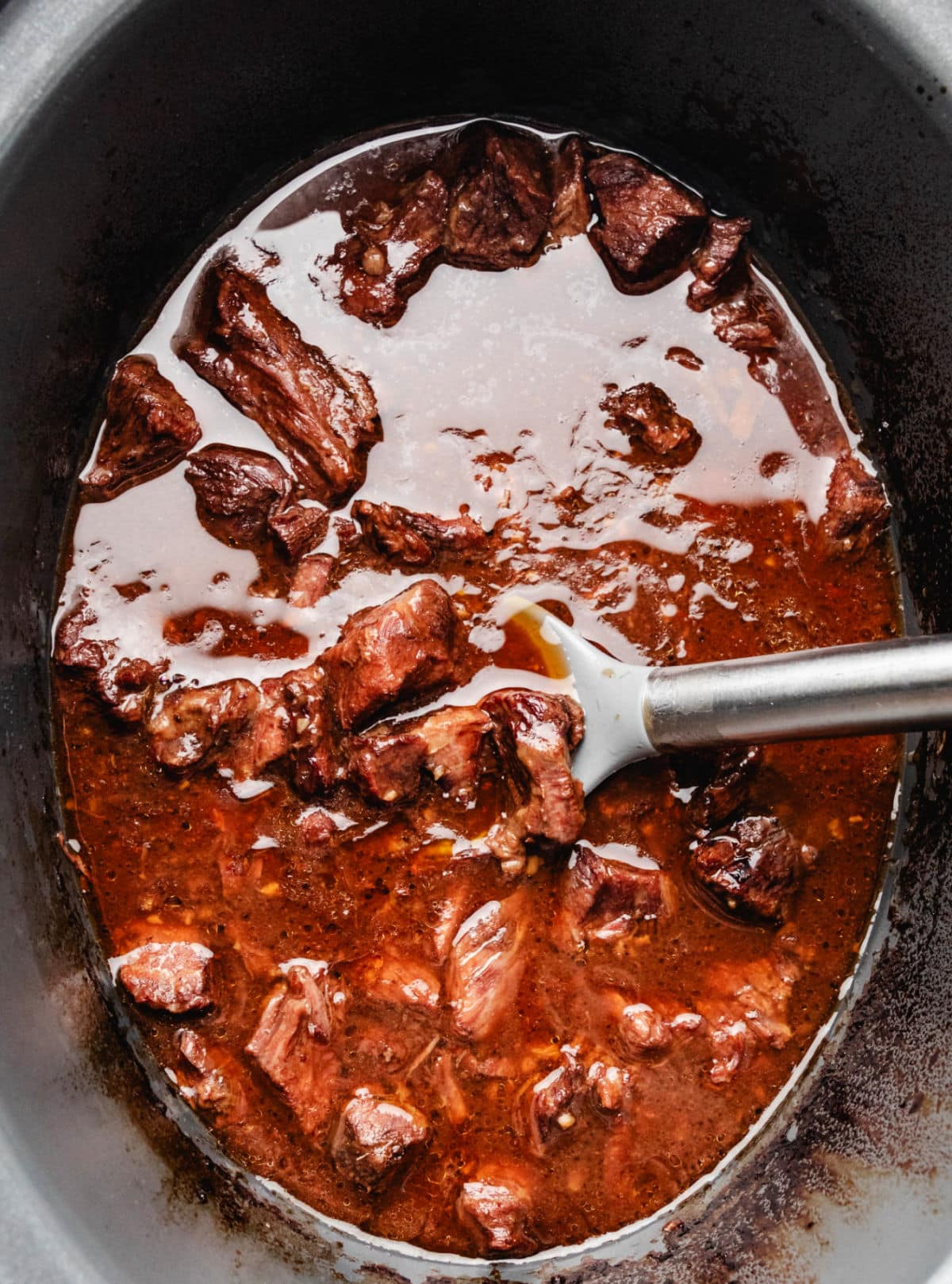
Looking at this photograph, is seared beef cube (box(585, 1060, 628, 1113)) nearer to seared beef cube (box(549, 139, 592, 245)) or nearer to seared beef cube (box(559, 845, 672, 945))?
seared beef cube (box(559, 845, 672, 945))

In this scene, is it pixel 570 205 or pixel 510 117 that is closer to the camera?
pixel 570 205

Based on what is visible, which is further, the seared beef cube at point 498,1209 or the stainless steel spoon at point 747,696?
the seared beef cube at point 498,1209

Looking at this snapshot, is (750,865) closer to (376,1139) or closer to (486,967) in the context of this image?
(486,967)

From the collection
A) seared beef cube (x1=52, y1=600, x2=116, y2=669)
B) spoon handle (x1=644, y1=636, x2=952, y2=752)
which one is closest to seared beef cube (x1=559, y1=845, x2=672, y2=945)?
spoon handle (x1=644, y1=636, x2=952, y2=752)

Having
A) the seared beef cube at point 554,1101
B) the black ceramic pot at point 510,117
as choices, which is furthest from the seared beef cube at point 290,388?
the seared beef cube at point 554,1101

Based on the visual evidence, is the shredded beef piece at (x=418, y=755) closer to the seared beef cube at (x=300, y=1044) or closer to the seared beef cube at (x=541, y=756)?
the seared beef cube at (x=541, y=756)

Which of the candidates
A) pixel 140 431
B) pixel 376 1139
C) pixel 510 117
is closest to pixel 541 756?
pixel 376 1139
